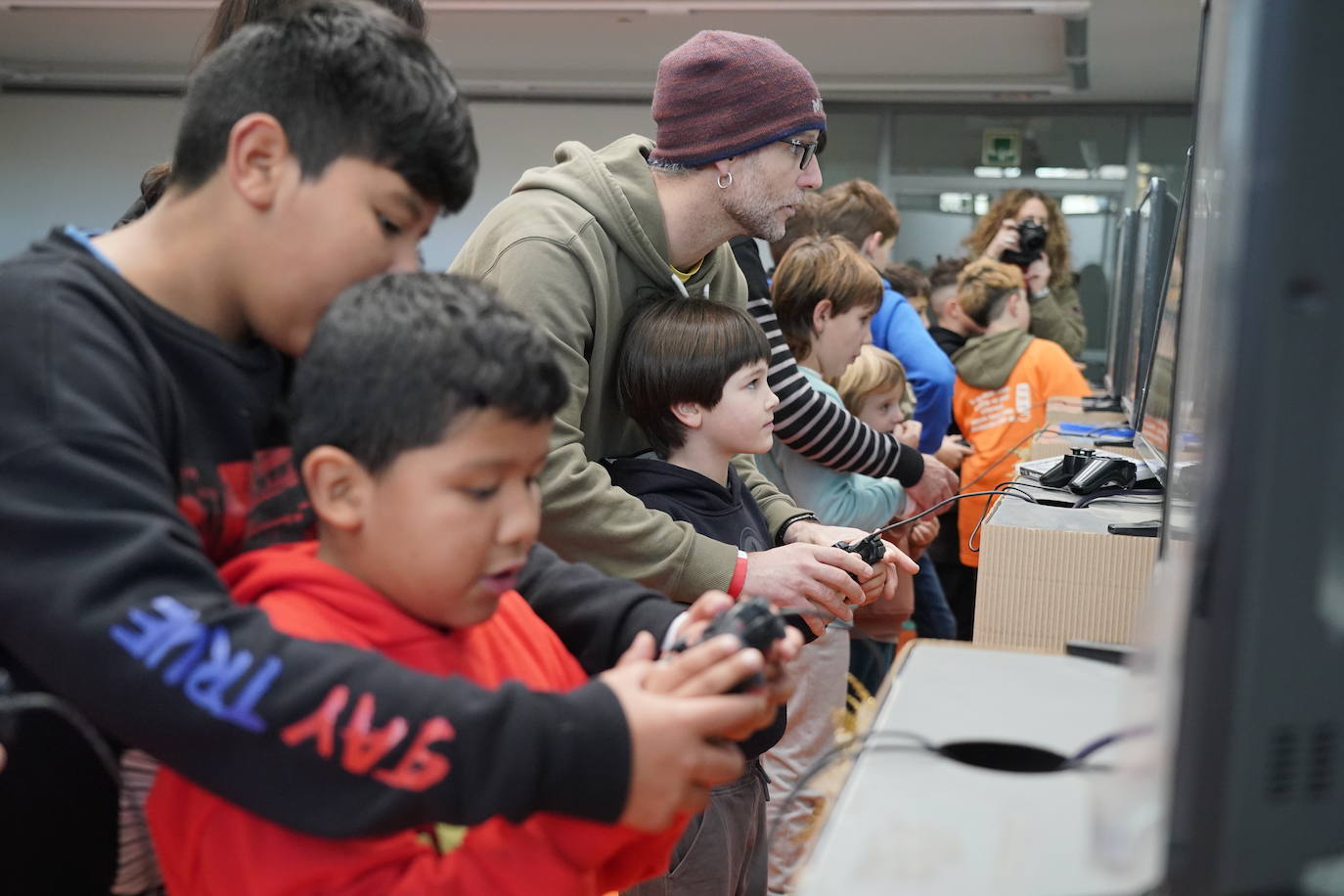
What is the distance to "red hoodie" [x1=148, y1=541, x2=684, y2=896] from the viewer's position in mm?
730

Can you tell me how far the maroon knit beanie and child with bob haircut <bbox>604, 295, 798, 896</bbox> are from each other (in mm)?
263

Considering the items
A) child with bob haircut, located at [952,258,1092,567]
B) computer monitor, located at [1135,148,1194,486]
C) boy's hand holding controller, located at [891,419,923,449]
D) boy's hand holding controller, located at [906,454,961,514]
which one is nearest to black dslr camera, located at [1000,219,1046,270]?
child with bob haircut, located at [952,258,1092,567]

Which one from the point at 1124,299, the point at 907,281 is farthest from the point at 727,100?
the point at 1124,299

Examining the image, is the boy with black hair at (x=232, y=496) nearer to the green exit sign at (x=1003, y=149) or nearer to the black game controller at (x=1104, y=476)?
the black game controller at (x=1104, y=476)

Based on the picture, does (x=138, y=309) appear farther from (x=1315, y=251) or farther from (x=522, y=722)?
(x=1315, y=251)

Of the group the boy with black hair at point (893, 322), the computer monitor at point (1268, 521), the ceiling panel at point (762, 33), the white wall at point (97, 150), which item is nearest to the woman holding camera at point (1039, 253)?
the boy with black hair at point (893, 322)

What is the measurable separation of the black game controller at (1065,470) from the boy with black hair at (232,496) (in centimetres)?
→ 140

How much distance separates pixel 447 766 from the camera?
0.73 metres

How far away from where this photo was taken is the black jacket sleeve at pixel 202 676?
0.71 m

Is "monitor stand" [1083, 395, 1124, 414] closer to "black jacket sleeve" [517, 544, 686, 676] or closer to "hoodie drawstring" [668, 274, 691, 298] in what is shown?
"hoodie drawstring" [668, 274, 691, 298]

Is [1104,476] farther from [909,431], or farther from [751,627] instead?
[751,627]

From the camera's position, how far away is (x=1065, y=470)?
7.33 feet

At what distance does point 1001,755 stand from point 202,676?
551 mm

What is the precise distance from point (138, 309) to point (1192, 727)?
2.26 ft
